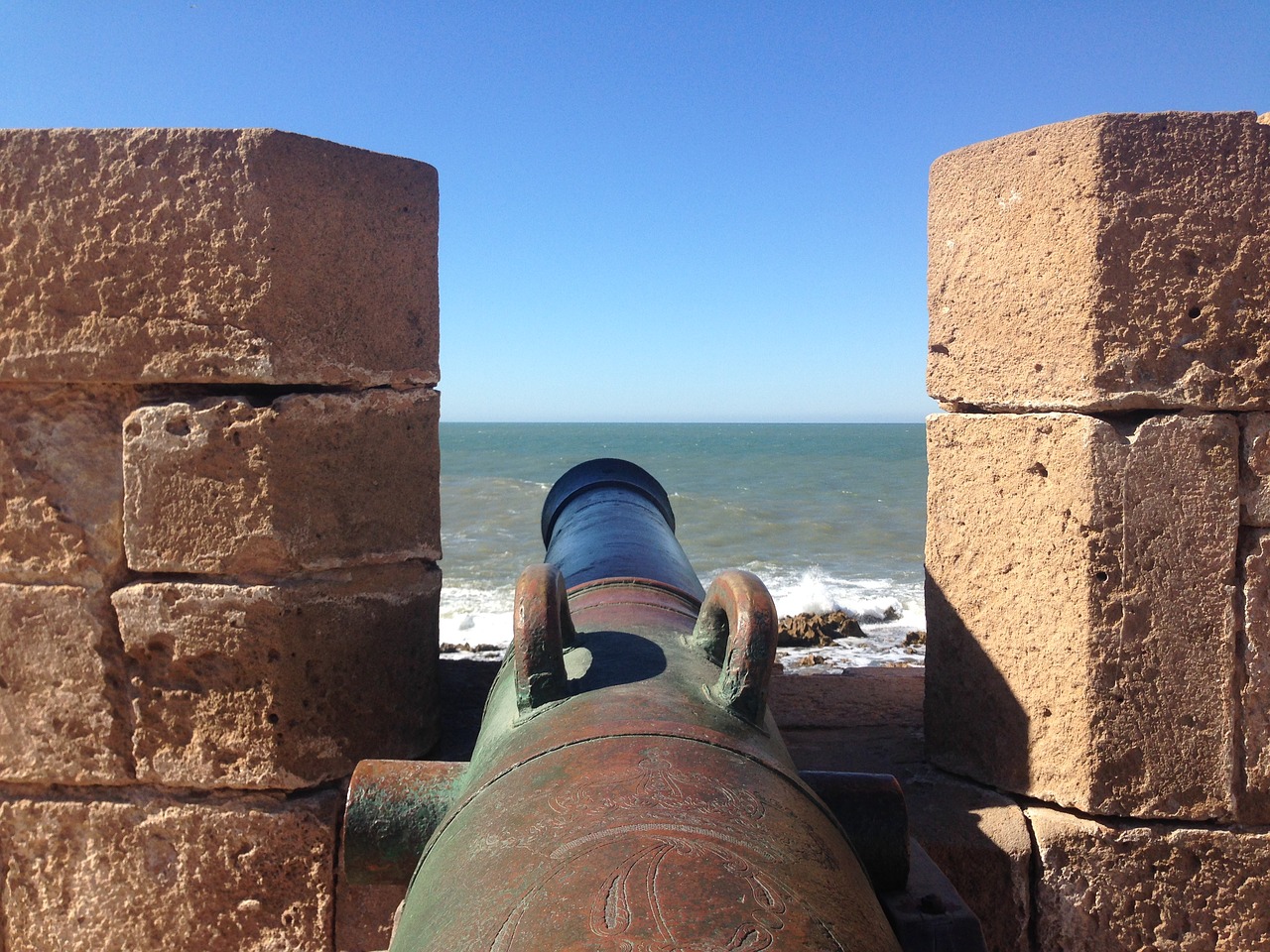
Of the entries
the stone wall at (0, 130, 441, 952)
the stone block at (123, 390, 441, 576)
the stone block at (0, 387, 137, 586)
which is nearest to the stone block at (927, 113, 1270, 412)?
the stone wall at (0, 130, 441, 952)

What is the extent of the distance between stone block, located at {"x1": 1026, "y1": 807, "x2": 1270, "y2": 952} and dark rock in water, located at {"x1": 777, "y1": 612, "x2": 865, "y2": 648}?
158 inches

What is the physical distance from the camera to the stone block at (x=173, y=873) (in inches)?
109

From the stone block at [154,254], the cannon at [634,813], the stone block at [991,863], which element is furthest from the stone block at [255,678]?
the stone block at [991,863]

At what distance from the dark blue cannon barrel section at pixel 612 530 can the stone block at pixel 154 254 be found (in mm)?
1053

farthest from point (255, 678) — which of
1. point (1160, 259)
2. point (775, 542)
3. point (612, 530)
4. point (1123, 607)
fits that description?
point (775, 542)

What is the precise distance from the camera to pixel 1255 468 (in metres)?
2.54

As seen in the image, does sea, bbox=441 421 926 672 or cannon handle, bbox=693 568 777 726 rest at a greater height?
cannon handle, bbox=693 568 777 726

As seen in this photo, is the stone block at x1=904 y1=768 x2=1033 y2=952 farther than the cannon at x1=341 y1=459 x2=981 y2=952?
Yes

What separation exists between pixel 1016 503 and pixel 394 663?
6.66 ft

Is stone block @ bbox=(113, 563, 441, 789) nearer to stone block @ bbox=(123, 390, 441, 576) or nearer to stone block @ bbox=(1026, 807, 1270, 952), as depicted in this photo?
stone block @ bbox=(123, 390, 441, 576)

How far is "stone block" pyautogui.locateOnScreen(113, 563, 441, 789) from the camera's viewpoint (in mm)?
2686

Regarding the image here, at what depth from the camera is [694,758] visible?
4.72ft

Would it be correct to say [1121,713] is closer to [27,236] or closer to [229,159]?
[229,159]

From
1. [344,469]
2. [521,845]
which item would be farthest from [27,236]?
[521,845]
